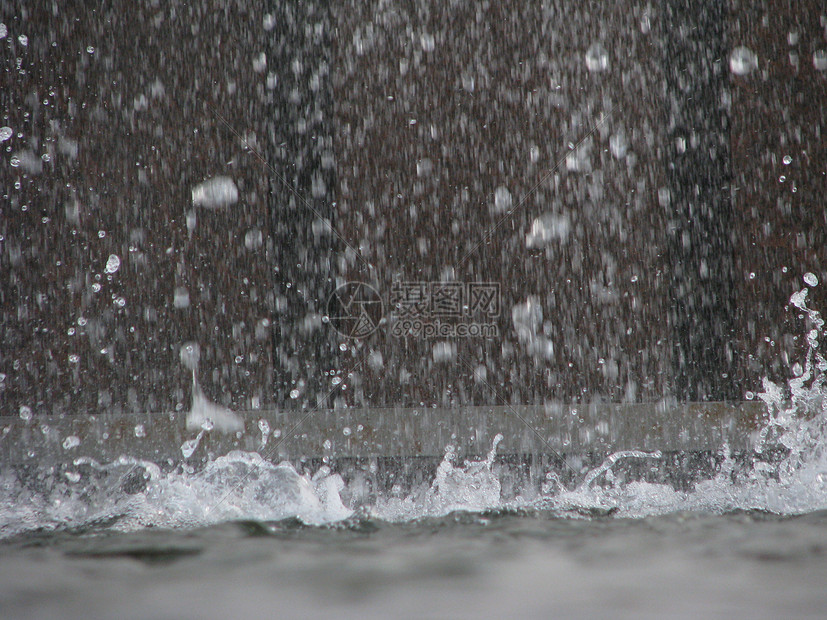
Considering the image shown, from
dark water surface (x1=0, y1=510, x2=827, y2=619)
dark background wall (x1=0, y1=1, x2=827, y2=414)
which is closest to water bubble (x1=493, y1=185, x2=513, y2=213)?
dark background wall (x1=0, y1=1, x2=827, y2=414)

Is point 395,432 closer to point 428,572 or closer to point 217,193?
point 217,193

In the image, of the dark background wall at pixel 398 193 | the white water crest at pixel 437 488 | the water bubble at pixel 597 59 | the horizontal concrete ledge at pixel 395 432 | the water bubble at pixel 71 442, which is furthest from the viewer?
the water bubble at pixel 597 59

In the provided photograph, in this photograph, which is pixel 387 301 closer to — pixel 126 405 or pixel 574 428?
pixel 574 428

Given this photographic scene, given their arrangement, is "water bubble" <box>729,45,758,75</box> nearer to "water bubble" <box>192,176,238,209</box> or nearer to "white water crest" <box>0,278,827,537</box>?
"white water crest" <box>0,278,827,537</box>

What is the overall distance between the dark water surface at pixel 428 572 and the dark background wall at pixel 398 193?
2837 millimetres

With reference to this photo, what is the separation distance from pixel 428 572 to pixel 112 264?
3648 millimetres

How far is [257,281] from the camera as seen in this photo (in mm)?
3963

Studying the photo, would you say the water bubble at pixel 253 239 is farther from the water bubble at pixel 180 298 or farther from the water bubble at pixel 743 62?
the water bubble at pixel 743 62

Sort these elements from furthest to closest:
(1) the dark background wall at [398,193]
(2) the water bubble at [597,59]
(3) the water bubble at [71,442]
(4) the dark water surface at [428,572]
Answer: (2) the water bubble at [597,59]
(1) the dark background wall at [398,193]
(3) the water bubble at [71,442]
(4) the dark water surface at [428,572]

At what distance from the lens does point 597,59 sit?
4.14 meters

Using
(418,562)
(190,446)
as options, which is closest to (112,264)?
(190,446)

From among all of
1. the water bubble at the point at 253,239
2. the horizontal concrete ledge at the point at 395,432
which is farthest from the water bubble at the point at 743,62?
the water bubble at the point at 253,239

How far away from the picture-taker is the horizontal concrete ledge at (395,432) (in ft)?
11.4

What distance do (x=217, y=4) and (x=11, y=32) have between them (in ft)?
4.02
